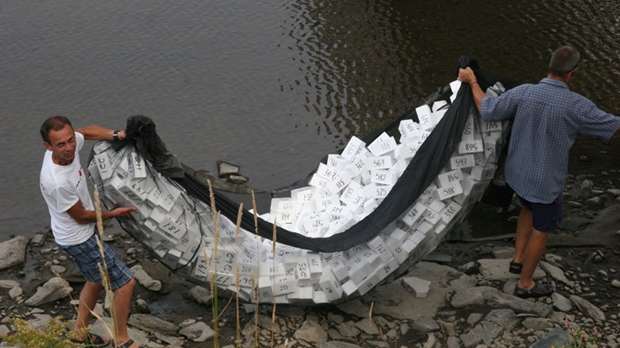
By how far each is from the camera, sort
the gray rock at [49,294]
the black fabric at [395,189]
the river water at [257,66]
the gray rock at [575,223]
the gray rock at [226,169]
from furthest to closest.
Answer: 1. the river water at [257,66]
2. the gray rock at [226,169]
3. the gray rock at [575,223]
4. the gray rock at [49,294]
5. the black fabric at [395,189]

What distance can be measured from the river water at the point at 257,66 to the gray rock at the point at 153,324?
234 centimetres

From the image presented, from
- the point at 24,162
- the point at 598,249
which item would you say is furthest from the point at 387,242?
the point at 24,162

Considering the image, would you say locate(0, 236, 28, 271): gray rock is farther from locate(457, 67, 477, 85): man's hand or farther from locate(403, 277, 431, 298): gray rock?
locate(457, 67, 477, 85): man's hand

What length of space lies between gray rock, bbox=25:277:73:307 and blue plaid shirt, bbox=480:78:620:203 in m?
3.68

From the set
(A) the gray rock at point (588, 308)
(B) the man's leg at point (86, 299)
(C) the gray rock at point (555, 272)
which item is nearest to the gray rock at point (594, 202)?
(C) the gray rock at point (555, 272)

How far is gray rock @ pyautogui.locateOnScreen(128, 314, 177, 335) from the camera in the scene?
642cm

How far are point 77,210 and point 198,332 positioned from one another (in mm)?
1469

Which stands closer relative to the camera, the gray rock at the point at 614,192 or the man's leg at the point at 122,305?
the man's leg at the point at 122,305

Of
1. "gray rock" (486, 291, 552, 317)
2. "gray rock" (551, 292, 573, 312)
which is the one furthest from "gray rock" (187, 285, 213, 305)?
"gray rock" (551, 292, 573, 312)

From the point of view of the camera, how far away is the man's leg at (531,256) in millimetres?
6465

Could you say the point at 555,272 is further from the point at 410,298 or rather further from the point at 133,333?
the point at 133,333

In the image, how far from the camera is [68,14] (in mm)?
12531

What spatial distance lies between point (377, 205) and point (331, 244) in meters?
0.58

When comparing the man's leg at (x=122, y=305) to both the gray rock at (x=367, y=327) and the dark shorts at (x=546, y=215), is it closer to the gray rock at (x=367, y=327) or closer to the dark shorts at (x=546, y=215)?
the gray rock at (x=367, y=327)
